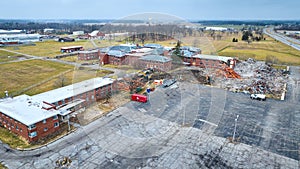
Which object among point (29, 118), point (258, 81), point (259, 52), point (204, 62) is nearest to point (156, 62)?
point (204, 62)

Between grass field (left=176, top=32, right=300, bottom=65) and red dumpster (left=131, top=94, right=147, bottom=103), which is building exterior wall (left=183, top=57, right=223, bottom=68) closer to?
grass field (left=176, top=32, right=300, bottom=65)

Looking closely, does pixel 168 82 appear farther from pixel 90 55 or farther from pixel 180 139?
pixel 90 55

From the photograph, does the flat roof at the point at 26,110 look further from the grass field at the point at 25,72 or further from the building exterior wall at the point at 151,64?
the building exterior wall at the point at 151,64

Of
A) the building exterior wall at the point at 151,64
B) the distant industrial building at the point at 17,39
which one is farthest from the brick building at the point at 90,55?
the distant industrial building at the point at 17,39

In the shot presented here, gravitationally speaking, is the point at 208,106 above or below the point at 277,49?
below

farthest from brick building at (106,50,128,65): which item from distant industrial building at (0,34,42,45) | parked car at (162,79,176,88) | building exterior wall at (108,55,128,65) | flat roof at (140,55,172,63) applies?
distant industrial building at (0,34,42,45)

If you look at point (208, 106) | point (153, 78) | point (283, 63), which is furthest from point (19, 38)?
point (283, 63)

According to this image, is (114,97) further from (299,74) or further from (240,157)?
(299,74)
